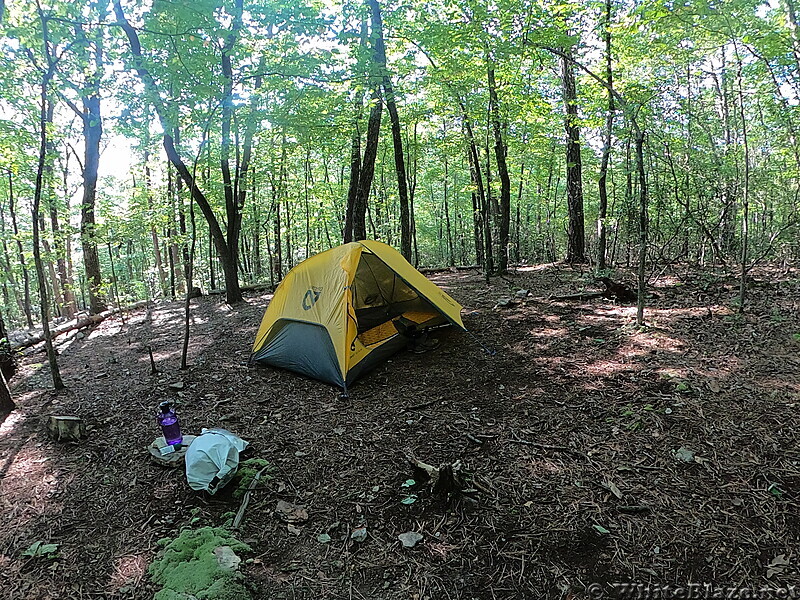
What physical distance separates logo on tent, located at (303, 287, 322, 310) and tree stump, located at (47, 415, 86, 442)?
2672 mm

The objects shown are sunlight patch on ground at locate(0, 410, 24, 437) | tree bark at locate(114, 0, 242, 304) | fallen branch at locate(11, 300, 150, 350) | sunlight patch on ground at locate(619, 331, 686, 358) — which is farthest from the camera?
fallen branch at locate(11, 300, 150, 350)

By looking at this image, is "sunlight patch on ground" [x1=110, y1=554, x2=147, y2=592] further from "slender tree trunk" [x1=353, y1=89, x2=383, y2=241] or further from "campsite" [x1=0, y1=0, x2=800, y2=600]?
"slender tree trunk" [x1=353, y1=89, x2=383, y2=241]

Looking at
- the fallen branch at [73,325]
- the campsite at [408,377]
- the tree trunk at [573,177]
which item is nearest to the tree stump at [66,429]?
the campsite at [408,377]

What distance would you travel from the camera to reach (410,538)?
2719mm

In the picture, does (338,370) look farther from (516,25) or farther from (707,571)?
(516,25)

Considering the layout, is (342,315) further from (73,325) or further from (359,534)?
(73,325)

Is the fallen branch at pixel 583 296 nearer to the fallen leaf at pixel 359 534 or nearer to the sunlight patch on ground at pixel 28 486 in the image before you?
the fallen leaf at pixel 359 534

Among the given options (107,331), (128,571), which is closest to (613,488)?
(128,571)

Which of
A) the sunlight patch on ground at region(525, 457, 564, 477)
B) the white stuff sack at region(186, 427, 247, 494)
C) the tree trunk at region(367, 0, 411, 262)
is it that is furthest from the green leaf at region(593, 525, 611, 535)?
the tree trunk at region(367, 0, 411, 262)

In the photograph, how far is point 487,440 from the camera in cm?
371

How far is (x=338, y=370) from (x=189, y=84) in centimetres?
409

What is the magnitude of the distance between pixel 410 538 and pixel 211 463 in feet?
5.38

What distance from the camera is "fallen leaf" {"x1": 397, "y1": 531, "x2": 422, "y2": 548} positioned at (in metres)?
2.67

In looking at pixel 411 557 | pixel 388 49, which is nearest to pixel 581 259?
pixel 388 49
